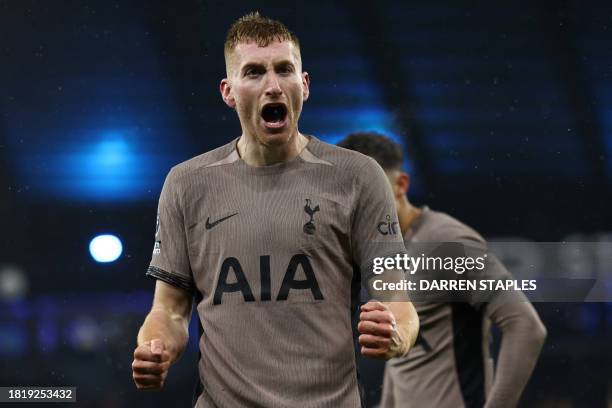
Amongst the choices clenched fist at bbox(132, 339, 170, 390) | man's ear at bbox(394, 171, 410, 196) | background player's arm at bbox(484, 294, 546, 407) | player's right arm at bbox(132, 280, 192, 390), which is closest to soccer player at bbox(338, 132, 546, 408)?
background player's arm at bbox(484, 294, 546, 407)

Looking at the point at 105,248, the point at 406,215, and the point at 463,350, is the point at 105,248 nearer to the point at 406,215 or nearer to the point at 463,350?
the point at 406,215

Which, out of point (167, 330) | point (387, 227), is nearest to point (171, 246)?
point (167, 330)

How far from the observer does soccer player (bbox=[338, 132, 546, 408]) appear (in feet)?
7.78

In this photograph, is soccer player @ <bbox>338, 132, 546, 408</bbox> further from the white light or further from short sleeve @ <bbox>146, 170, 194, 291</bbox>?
the white light

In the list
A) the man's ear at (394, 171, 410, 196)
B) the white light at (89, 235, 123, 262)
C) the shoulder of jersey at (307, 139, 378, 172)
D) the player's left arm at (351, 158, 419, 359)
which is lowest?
the player's left arm at (351, 158, 419, 359)

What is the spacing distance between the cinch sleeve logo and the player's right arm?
0.36 metres

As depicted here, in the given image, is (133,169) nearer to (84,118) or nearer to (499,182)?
(84,118)

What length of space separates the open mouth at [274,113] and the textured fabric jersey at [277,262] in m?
0.08

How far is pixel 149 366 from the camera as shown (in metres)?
1.50

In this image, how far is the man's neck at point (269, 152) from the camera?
173cm

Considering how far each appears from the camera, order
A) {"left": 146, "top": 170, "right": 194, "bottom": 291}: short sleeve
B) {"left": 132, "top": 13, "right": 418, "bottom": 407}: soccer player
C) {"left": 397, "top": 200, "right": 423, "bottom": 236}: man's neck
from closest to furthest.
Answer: {"left": 132, "top": 13, "right": 418, "bottom": 407}: soccer player
{"left": 146, "top": 170, "right": 194, "bottom": 291}: short sleeve
{"left": 397, "top": 200, "right": 423, "bottom": 236}: man's neck

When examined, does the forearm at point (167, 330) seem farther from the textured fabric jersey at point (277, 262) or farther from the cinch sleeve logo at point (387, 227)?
the cinch sleeve logo at point (387, 227)

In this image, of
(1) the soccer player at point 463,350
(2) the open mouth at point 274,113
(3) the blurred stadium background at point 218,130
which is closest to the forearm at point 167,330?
(2) the open mouth at point 274,113

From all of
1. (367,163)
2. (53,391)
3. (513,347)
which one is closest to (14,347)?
(53,391)
